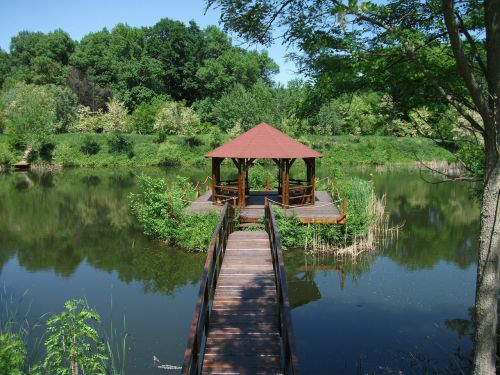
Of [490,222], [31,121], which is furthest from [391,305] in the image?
[31,121]

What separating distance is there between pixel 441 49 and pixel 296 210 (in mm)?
12055

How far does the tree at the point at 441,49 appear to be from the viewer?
525 centimetres

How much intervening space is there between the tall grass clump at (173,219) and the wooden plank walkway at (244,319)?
5285mm

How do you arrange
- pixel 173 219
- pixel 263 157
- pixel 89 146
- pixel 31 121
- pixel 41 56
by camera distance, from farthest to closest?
pixel 41 56 < pixel 89 146 < pixel 31 121 < pixel 263 157 < pixel 173 219

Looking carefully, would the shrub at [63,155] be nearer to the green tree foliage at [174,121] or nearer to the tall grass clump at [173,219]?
the green tree foliage at [174,121]

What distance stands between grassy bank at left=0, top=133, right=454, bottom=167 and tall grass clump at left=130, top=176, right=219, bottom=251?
31524 millimetres

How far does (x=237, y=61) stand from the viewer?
63.1 m

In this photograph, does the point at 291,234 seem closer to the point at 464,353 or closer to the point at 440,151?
the point at 464,353

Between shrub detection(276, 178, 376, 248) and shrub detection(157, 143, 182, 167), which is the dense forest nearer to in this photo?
shrub detection(157, 143, 182, 167)

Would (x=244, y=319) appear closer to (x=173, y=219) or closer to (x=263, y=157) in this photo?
(x=173, y=219)

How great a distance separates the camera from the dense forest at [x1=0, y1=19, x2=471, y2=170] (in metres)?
49.1

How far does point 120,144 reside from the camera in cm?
5109

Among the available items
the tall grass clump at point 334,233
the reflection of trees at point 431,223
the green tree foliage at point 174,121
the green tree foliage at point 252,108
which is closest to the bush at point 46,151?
the green tree foliage at point 174,121

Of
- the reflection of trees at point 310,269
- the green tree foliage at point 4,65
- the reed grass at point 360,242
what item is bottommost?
the reflection of trees at point 310,269
